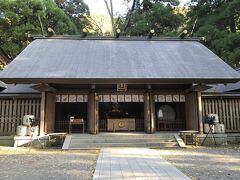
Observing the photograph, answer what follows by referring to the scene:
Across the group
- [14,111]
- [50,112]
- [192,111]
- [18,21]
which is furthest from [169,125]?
[18,21]

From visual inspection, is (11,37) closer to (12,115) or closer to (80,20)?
(80,20)

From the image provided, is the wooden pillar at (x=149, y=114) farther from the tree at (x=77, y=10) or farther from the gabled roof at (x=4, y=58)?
the tree at (x=77, y=10)

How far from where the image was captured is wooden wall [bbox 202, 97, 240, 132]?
533 inches

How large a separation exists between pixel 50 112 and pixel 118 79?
3851 millimetres

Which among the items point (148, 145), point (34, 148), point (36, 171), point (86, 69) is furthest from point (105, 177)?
point (86, 69)

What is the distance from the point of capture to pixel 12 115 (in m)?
13.1

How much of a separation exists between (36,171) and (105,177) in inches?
80.7

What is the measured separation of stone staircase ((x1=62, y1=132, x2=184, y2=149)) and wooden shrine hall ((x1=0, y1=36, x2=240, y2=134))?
845mm

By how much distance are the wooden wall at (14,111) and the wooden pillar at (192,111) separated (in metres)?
7.41

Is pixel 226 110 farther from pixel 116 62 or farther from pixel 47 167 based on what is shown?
pixel 47 167

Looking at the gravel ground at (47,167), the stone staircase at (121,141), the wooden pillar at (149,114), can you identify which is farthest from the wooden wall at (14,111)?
the wooden pillar at (149,114)

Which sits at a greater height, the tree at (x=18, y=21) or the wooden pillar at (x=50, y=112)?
the tree at (x=18, y=21)

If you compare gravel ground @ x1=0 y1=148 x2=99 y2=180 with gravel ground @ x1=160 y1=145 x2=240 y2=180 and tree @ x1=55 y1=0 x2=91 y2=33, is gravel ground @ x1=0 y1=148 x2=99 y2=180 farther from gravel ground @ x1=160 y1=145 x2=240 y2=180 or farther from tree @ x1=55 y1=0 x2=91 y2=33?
tree @ x1=55 y1=0 x2=91 y2=33

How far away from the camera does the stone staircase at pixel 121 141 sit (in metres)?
11.6
